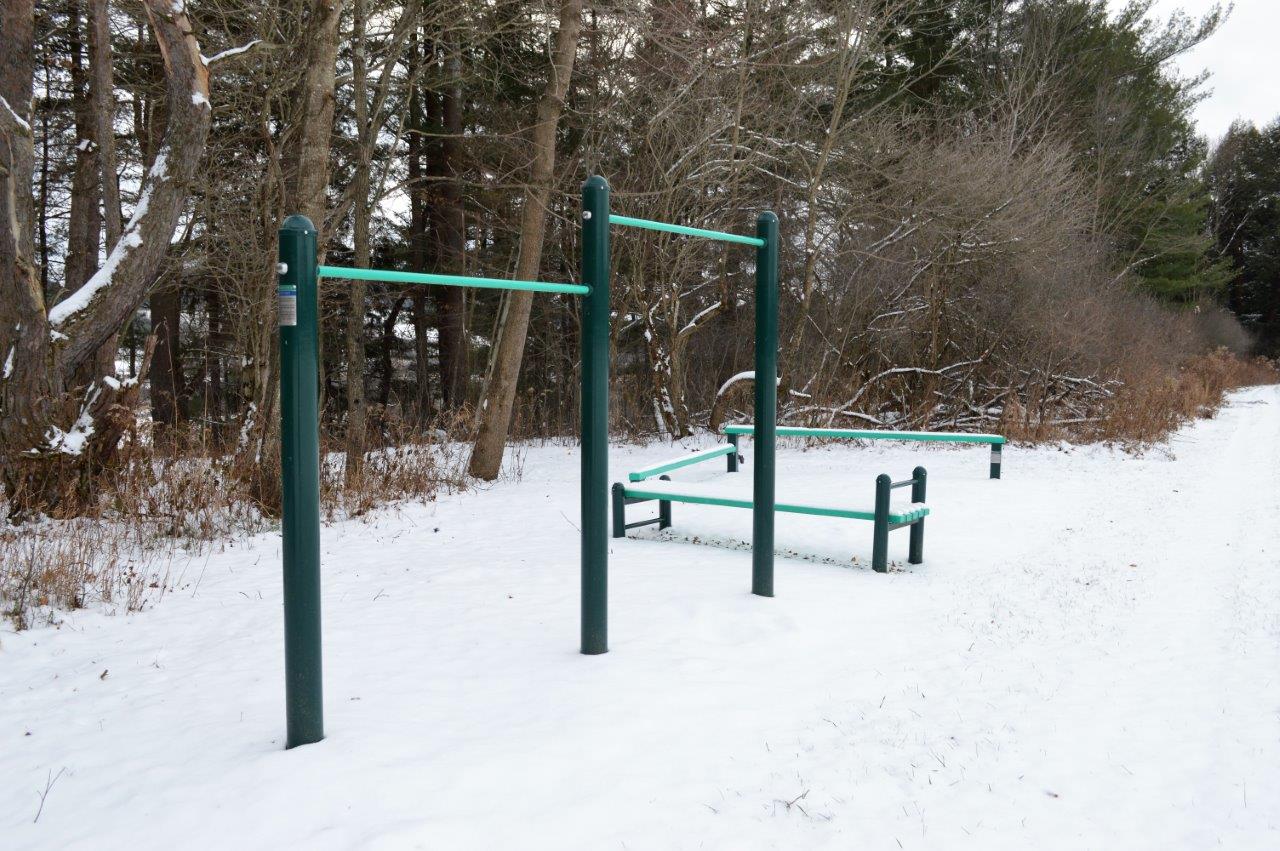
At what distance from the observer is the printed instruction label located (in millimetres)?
2926

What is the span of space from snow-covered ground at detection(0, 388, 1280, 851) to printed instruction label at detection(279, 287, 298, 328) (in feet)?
4.64

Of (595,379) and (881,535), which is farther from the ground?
(595,379)

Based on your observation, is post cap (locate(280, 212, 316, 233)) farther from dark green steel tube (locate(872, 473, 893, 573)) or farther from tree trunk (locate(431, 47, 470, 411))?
tree trunk (locate(431, 47, 470, 411))

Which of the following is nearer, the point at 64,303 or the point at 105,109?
the point at 64,303

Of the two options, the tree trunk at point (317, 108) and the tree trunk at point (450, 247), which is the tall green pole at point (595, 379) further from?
the tree trunk at point (450, 247)

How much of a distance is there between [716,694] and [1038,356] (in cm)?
1295

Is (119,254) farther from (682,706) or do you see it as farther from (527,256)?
(682,706)

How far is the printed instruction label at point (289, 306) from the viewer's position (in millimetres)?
2926

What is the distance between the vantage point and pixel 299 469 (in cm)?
297

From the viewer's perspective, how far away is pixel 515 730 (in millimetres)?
3225

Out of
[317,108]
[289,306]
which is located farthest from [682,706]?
[317,108]

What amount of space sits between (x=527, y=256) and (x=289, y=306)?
765cm

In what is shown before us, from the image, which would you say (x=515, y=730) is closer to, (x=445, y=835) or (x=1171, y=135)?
(x=445, y=835)

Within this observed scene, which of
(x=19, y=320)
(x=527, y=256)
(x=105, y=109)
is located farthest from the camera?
(x=527, y=256)
